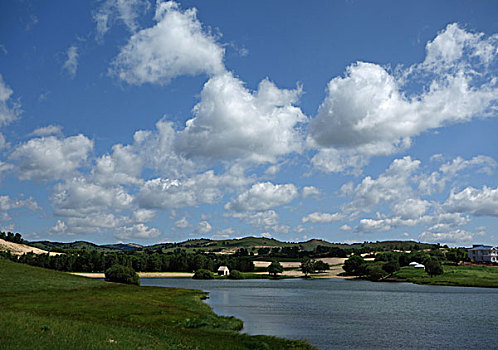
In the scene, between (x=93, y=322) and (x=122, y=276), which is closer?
(x=93, y=322)

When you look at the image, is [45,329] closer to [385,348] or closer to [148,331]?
[148,331]

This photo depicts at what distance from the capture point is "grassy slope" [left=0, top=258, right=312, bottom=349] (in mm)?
32562

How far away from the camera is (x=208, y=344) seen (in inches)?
1757

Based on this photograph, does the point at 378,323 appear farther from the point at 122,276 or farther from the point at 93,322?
the point at 122,276

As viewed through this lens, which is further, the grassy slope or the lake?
the lake

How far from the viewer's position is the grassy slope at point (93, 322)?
107 ft

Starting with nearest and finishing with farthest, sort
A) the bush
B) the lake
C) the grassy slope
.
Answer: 1. the grassy slope
2. the lake
3. the bush

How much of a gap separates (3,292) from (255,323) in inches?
1901

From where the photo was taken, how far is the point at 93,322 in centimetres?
4600

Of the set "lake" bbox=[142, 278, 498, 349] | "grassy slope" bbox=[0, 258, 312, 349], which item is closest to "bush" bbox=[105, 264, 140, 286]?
"grassy slope" bbox=[0, 258, 312, 349]

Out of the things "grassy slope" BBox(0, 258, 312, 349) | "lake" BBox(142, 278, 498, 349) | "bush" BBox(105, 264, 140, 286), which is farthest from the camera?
"bush" BBox(105, 264, 140, 286)

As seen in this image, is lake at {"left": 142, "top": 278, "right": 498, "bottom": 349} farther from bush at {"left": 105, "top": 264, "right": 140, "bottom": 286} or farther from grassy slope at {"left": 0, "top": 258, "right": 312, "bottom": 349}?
bush at {"left": 105, "top": 264, "right": 140, "bottom": 286}

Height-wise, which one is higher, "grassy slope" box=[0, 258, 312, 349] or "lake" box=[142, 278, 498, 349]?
"grassy slope" box=[0, 258, 312, 349]

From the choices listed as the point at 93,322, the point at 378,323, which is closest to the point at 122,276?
the point at 378,323
